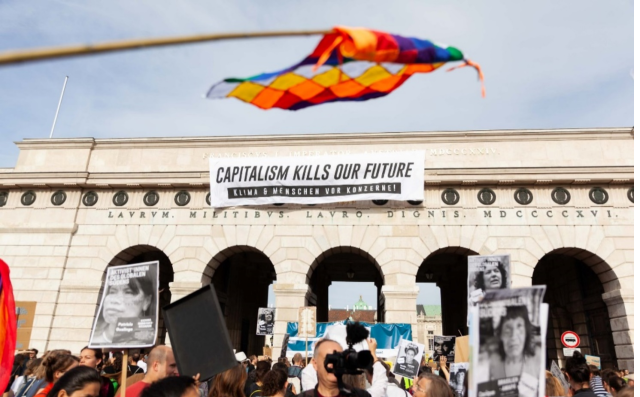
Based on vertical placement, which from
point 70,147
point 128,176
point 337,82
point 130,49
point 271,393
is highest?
point 70,147

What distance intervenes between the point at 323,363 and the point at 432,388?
1.71 meters

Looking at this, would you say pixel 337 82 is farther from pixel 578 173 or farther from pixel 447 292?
pixel 447 292

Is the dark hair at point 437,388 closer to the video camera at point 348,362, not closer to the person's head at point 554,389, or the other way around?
the video camera at point 348,362

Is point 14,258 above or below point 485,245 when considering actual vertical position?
below

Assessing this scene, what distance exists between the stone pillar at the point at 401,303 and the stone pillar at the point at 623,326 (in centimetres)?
892

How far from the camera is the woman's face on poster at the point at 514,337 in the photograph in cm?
322

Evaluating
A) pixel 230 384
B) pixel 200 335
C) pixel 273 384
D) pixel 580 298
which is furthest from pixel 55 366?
pixel 580 298

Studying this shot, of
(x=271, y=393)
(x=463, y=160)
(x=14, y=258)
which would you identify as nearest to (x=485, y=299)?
(x=271, y=393)

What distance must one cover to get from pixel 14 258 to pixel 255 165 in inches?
516

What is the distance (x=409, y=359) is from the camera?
11.1 metres

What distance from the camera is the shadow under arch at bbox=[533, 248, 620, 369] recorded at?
2075cm

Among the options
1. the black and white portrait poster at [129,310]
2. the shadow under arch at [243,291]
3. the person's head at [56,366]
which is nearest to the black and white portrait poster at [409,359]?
the black and white portrait poster at [129,310]

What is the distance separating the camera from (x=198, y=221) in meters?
Result: 22.0

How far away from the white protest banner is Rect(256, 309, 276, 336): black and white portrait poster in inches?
207
